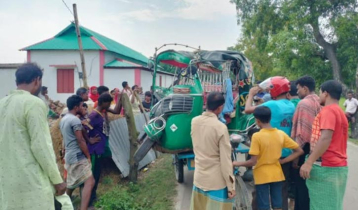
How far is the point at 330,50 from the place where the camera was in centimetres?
1630

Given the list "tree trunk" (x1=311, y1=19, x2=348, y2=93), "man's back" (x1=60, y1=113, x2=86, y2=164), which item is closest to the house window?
"tree trunk" (x1=311, y1=19, x2=348, y2=93)

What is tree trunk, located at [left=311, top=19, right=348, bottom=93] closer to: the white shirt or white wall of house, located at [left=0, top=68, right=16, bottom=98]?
the white shirt

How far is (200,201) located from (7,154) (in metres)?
2.08

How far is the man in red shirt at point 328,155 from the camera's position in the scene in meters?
3.46

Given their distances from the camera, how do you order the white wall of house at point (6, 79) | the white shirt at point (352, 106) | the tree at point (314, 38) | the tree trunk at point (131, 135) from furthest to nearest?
the white wall of house at point (6, 79) < the tree at point (314, 38) < the white shirt at point (352, 106) < the tree trunk at point (131, 135)

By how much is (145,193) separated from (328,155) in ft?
11.6

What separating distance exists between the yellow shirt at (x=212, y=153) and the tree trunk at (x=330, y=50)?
14.5 meters

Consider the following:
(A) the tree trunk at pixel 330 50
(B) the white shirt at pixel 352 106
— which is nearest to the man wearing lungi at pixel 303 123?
(B) the white shirt at pixel 352 106

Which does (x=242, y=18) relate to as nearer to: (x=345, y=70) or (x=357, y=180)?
(x=345, y=70)

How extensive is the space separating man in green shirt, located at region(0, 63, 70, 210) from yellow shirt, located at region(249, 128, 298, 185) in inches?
87.0

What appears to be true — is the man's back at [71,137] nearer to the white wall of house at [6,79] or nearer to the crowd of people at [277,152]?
the crowd of people at [277,152]

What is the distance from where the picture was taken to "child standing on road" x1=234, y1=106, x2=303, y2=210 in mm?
3795

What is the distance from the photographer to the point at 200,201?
379 cm

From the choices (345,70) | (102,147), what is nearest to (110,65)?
(345,70)
